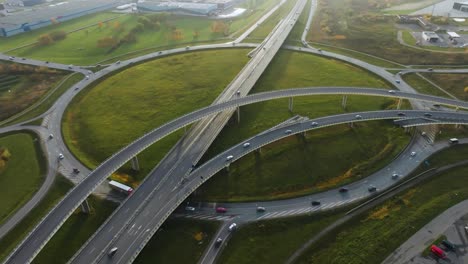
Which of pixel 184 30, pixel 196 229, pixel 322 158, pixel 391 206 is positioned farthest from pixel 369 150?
pixel 184 30

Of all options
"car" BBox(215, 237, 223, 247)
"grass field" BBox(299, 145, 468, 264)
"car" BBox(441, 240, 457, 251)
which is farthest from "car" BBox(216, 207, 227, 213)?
"car" BBox(441, 240, 457, 251)

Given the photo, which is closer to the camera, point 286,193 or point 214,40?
point 286,193

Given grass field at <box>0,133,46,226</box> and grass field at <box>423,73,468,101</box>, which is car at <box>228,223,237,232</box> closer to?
grass field at <box>0,133,46,226</box>

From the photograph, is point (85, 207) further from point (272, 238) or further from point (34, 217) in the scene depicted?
point (272, 238)

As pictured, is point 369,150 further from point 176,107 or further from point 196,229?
point 176,107

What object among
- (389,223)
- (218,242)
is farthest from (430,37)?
(218,242)
